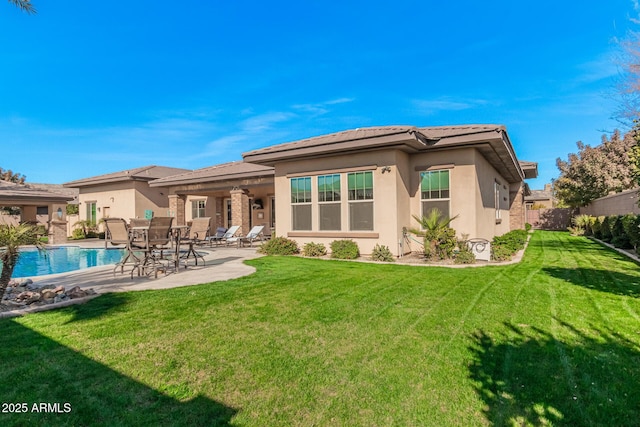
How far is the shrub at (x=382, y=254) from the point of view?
36.3ft

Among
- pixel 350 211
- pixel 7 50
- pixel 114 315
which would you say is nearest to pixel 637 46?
pixel 350 211

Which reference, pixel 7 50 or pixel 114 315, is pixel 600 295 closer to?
pixel 114 315

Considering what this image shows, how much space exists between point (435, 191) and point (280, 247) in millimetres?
5884

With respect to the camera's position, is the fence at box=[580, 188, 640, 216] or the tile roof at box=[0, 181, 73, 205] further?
the tile roof at box=[0, 181, 73, 205]

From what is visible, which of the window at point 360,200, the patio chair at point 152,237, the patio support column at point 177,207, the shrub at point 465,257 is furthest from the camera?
the patio support column at point 177,207

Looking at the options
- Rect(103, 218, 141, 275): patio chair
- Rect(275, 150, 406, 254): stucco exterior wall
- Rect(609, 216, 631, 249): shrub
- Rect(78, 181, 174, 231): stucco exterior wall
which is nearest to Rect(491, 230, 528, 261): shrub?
Rect(275, 150, 406, 254): stucco exterior wall

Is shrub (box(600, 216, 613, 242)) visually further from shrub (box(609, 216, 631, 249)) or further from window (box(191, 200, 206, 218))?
window (box(191, 200, 206, 218))

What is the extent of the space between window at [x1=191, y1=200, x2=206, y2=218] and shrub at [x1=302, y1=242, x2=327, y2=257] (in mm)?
13421

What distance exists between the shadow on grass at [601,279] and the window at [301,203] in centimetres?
773

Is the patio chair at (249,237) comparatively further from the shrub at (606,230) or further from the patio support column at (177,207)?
the shrub at (606,230)

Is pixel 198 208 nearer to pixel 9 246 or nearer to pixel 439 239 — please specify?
pixel 439 239

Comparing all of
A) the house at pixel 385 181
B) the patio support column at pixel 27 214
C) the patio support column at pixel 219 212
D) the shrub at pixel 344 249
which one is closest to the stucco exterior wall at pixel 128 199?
the patio support column at pixel 219 212

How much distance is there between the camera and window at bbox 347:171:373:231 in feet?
39.2

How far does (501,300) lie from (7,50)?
17.8 metres
